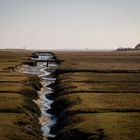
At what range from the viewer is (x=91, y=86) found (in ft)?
176

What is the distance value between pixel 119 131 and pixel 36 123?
8.69 m

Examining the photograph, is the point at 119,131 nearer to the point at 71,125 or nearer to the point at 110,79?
the point at 71,125

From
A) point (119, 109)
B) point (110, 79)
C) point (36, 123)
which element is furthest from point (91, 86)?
→ point (36, 123)

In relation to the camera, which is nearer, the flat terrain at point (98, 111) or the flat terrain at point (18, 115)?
the flat terrain at point (18, 115)

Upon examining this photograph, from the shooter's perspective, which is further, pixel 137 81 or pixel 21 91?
pixel 137 81

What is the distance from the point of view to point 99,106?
121 ft

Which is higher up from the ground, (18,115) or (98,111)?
(98,111)

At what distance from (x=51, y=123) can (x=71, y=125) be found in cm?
425

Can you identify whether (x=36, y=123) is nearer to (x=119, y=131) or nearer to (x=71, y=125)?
(x=71, y=125)

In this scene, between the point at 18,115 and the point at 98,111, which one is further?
the point at 98,111

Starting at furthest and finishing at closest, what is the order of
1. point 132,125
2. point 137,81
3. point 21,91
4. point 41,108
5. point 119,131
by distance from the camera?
1. point 137,81
2. point 21,91
3. point 41,108
4. point 132,125
5. point 119,131

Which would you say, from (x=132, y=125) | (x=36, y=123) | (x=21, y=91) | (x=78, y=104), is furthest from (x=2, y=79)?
(x=132, y=125)

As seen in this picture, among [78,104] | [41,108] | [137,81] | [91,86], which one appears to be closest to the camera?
[78,104]

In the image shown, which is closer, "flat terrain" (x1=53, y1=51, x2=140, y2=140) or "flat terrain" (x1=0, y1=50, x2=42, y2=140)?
"flat terrain" (x1=0, y1=50, x2=42, y2=140)
